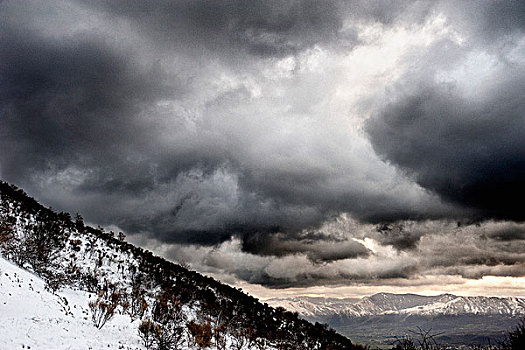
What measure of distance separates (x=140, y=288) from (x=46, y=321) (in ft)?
→ 56.4

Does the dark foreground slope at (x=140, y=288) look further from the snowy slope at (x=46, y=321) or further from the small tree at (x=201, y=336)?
the snowy slope at (x=46, y=321)

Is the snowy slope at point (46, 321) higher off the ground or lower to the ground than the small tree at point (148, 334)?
higher

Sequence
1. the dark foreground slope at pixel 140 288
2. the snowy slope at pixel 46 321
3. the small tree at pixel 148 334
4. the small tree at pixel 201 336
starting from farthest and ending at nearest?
the dark foreground slope at pixel 140 288
the small tree at pixel 201 336
the small tree at pixel 148 334
the snowy slope at pixel 46 321

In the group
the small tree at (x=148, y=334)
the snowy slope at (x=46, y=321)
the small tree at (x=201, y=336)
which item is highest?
the snowy slope at (x=46, y=321)

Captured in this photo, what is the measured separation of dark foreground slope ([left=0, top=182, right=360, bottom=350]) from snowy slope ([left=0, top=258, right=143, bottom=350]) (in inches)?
41.4

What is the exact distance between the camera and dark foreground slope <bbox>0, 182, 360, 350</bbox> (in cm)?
2756

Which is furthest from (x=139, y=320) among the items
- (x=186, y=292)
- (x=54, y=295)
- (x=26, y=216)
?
(x=26, y=216)

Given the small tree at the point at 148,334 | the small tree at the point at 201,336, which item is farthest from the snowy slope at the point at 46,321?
the small tree at the point at 201,336

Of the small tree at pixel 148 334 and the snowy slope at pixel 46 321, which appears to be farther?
the small tree at pixel 148 334

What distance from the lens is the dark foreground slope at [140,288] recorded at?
27.6 meters

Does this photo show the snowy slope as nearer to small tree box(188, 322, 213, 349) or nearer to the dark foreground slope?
the dark foreground slope

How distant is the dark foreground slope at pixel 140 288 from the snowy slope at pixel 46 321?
1.05 meters

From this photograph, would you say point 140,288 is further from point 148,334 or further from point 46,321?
point 46,321

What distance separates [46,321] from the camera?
19.8 metres
